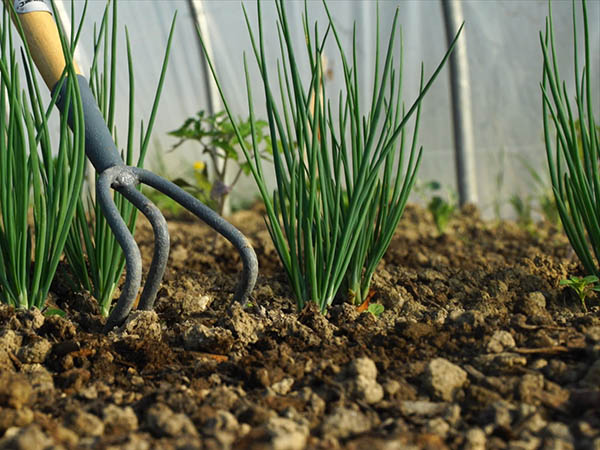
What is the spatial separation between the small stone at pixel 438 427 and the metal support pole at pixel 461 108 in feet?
9.84

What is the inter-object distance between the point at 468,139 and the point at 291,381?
2.95 meters

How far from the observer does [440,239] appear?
2514 mm

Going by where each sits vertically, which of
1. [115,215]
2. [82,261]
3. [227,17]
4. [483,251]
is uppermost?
[227,17]

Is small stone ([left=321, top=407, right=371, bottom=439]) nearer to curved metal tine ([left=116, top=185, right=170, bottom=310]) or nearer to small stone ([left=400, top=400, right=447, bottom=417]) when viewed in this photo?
small stone ([left=400, top=400, right=447, bottom=417])

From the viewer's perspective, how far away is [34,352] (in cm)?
102

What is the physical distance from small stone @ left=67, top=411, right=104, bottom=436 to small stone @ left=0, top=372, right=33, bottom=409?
0.11 meters

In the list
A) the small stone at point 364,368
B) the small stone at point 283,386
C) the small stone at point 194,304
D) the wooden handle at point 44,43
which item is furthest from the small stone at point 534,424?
the wooden handle at point 44,43

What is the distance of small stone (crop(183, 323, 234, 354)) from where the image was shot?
1044 mm

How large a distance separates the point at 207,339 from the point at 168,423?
30cm

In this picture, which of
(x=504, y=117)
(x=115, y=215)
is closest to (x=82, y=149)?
(x=115, y=215)

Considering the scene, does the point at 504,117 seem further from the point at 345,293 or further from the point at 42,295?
the point at 42,295

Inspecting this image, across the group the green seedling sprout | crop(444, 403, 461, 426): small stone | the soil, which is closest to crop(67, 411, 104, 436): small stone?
the soil

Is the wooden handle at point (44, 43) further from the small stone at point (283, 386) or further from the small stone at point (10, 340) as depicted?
the small stone at point (283, 386)

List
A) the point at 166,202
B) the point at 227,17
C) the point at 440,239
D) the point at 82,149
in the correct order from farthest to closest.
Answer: the point at 227,17 < the point at 166,202 < the point at 440,239 < the point at 82,149
